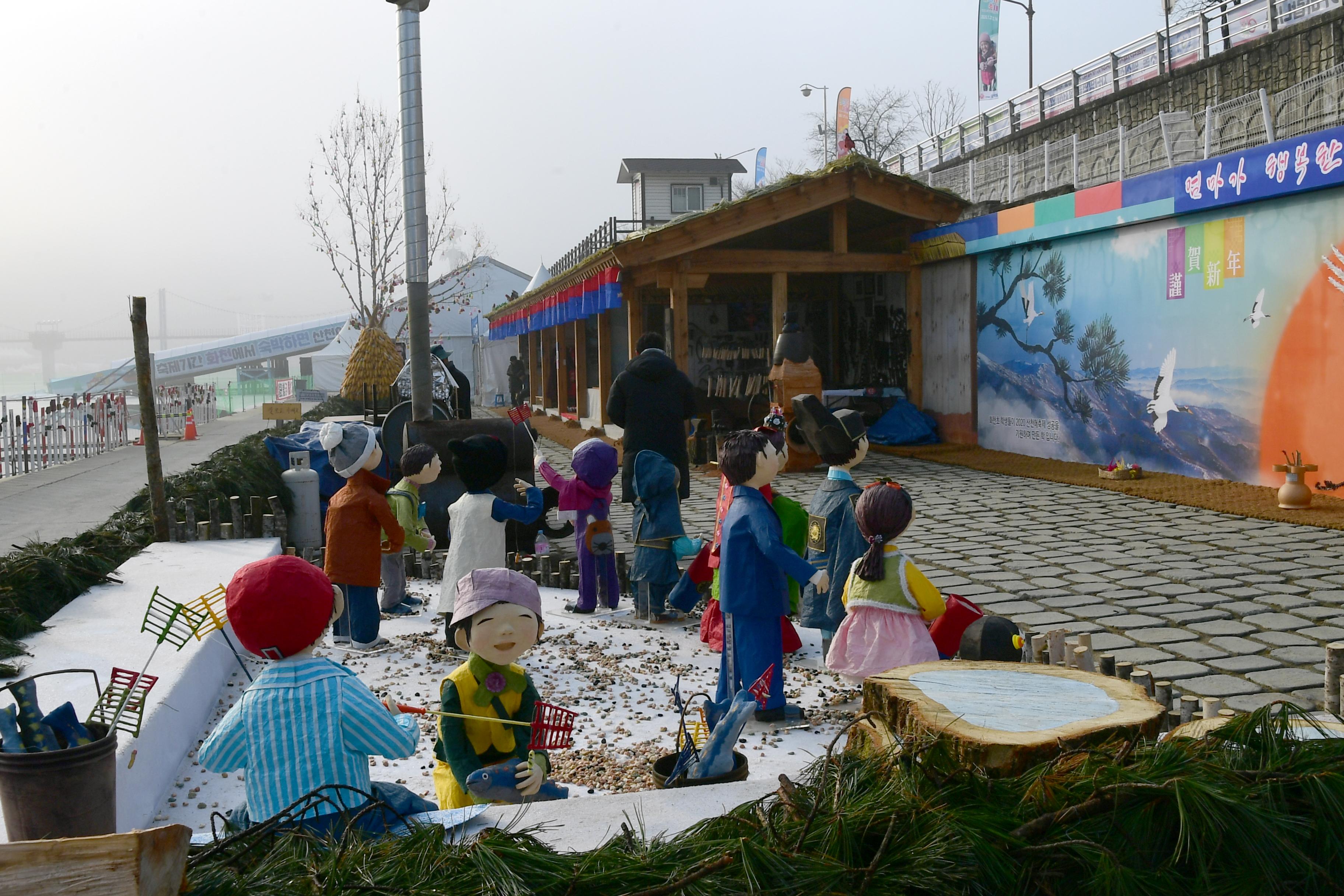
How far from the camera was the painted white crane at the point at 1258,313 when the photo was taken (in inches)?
432

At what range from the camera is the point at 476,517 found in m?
5.95

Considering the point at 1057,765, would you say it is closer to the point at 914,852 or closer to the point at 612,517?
the point at 914,852

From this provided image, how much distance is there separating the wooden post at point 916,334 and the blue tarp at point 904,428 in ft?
1.19

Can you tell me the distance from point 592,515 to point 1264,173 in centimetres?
814

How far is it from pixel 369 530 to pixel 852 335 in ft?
49.6

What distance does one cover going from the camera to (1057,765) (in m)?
2.28

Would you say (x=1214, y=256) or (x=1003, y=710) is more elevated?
(x=1214, y=256)

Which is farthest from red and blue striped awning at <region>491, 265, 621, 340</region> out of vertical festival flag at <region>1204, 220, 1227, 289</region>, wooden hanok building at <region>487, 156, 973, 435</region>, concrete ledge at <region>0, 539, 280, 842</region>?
concrete ledge at <region>0, 539, 280, 842</region>

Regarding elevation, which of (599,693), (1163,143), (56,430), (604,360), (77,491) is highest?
(1163,143)

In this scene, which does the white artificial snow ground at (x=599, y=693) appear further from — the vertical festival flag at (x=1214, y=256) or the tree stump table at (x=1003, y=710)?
the vertical festival flag at (x=1214, y=256)

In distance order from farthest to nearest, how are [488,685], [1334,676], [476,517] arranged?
[476,517] < [1334,676] < [488,685]

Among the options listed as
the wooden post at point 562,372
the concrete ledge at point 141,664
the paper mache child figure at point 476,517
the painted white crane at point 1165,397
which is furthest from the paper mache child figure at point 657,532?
the wooden post at point 562,372

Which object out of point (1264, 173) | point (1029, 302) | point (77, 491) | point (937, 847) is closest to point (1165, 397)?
point (1264, 173)

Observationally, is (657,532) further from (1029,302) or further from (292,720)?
(1029,302)
